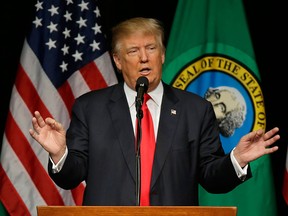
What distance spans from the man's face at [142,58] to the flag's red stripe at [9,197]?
4.57 ft

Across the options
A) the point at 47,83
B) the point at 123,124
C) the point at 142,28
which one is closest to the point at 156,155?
the point at 123,124

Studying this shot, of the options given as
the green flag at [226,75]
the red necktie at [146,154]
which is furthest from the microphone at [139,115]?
the green flag at [226,75]

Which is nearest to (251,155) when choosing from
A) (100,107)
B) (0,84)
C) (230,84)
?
(100,107)

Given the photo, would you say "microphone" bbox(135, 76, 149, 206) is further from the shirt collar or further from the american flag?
the american flag

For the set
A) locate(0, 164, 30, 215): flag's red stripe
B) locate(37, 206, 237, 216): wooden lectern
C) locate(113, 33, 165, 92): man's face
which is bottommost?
locate(37, 206, 237, 216): wooden lectern

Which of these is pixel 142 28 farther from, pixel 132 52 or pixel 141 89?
pixel 141 89

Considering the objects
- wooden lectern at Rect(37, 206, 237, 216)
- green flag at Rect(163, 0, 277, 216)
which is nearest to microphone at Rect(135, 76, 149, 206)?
wooden lectern at Rect(37, 206, 237, 216)

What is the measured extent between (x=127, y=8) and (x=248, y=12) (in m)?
0.81

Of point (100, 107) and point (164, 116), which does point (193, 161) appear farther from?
point (100, 107)

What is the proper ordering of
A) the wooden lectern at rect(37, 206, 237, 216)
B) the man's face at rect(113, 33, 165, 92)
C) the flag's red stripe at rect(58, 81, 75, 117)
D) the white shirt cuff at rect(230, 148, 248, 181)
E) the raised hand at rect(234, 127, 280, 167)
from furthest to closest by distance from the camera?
the flag's red stripe at rect(58, 81, 75, 117)
the man's face at rect(113, 33, 165, 92)
the white shirt cuff at rect(230, 148, 248, 181)
the raised hand at rect(234, 127, 280, 167)
the wooden lectern at rect(37, 206, 237, 216)

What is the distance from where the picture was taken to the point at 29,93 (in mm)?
3844

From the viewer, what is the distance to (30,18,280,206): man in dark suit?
251 centimetres

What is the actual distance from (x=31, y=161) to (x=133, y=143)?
1.38 meters

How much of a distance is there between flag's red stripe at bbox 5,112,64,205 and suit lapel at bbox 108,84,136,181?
1.20 m
